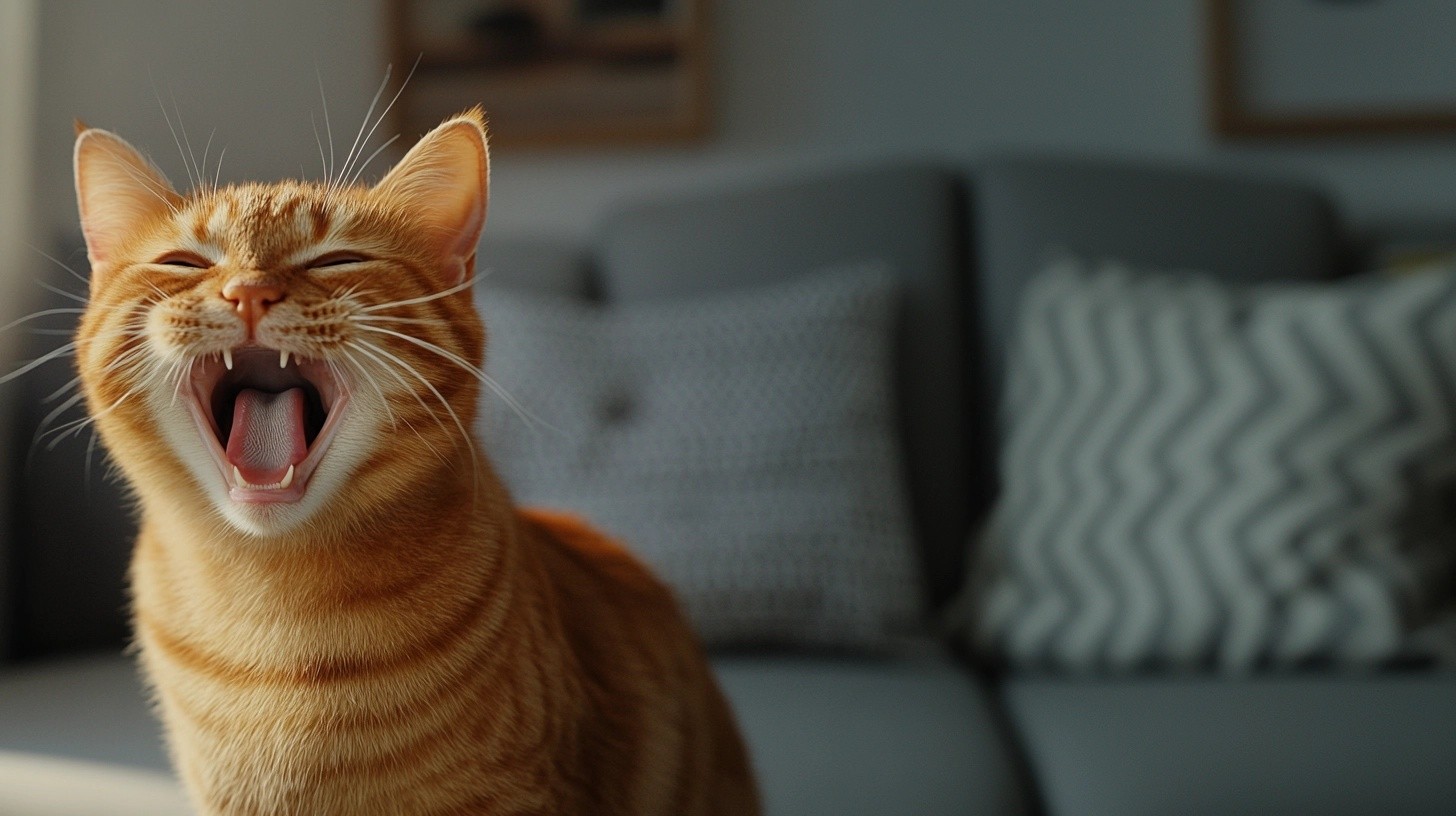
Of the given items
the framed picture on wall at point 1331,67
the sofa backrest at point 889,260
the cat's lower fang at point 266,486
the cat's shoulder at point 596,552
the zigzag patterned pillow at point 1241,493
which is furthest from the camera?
the framed picture on wall at point 1331,67

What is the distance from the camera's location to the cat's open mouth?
0.49 m

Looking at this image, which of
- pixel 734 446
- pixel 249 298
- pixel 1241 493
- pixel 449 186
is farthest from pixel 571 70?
pixel 249 298

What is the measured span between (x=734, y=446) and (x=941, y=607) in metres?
0.40

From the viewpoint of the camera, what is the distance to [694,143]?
187cm

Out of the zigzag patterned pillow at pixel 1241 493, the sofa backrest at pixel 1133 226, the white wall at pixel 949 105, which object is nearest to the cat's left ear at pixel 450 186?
the zigzag patterned pillow at pixel 1241 493

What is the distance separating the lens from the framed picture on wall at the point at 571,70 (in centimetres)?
183

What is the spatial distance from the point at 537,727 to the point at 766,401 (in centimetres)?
80

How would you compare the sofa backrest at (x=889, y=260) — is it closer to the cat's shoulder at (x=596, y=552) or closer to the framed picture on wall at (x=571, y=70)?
the framed picture on wall at (x=571, y=70)

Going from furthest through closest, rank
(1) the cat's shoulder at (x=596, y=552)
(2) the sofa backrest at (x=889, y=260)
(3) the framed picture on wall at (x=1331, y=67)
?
1. (3) the framed picture on wall at (x=1331, y=67)
2. (2) the sofa backrest at (x=889, y=260)
3. (1) the cat's shoulder at (x=596, y=552)

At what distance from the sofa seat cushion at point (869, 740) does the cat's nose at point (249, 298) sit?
564 millimetres

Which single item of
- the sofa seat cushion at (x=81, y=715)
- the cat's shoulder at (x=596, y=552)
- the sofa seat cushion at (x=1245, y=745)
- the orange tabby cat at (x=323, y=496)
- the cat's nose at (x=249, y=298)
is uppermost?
the cat's nose at (x=249, y=298)

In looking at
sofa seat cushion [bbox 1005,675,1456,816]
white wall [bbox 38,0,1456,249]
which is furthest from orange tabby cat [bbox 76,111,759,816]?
white wall [bbox 38,0,1456,249]

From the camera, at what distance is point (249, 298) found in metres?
0.49

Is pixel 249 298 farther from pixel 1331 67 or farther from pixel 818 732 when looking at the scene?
pixel 1331 67
